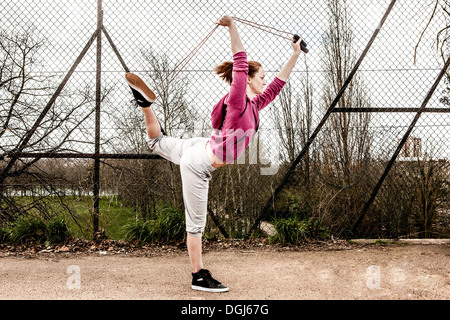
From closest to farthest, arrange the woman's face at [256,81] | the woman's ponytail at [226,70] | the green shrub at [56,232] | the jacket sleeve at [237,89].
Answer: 1. the jacket sleeve at [237,89]
2. the woman's face at [256,81]
3. the woman's ponytail at [226,70]
4. the green shrub at [56,232]

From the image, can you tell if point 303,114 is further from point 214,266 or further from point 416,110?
point 214,266

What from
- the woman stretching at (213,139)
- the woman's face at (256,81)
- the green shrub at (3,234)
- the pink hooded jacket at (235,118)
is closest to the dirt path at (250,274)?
the green shrub at (3,234)

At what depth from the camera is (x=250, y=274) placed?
322 cm

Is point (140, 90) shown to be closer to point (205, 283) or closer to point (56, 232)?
point (205, 283)

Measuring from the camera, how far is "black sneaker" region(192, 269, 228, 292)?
2.73 m

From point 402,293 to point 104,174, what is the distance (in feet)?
11.0

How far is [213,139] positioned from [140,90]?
0.66 meters

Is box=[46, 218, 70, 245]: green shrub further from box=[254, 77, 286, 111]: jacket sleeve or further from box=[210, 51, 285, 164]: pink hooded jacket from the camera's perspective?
box=[254, 77, 286, 111]: jacket sleeve

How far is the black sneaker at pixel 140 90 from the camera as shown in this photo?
2650 millimetres

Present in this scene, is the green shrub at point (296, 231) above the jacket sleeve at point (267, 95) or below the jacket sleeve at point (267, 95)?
below

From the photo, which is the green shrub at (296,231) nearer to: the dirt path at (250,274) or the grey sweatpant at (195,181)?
the dirt path at (250,274)

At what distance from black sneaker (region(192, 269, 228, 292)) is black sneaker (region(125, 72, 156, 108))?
1385 mm

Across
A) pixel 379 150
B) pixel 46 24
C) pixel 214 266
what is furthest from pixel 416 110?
pixel 46 24

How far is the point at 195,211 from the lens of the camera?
275 cm
